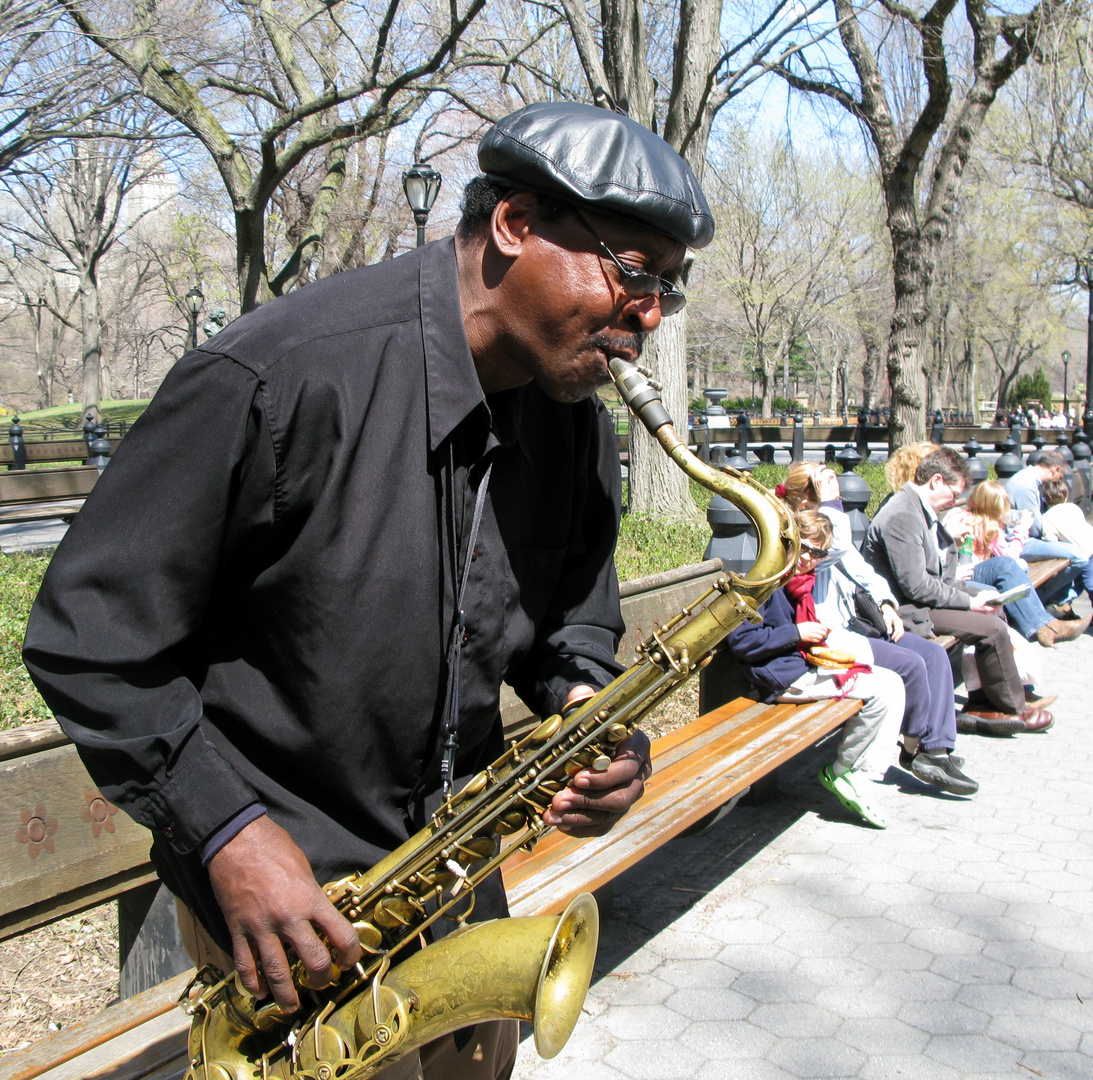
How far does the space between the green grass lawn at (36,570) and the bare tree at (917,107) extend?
3.73m

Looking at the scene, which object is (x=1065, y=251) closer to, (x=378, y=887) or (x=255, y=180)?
(x=255, y=180)

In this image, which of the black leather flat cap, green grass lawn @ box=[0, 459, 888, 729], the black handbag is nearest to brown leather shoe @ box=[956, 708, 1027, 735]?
the black handbag

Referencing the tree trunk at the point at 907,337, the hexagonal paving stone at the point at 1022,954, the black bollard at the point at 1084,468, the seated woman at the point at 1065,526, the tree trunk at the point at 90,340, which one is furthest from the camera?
the tree trunk at the point at 90,340

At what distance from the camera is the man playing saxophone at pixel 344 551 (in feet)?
4.66

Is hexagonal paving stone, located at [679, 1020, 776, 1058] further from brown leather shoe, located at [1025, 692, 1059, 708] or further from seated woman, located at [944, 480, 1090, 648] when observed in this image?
seated woman, located at [944, 480, 1090, 648]

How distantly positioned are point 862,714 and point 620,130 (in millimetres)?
4015

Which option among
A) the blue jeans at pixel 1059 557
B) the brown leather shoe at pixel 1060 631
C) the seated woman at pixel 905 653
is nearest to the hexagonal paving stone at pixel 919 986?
the seated woman at pixel 905 653

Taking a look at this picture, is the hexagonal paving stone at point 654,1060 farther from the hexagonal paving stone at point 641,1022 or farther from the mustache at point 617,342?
the mustache at point 617,342

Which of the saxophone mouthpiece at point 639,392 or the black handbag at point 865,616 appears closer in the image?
the saxophone mouthpiece at point 639,392

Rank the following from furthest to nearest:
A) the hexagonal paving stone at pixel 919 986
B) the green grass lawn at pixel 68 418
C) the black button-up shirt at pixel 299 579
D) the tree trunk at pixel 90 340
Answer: the green grass lawn at pixel 68 418 < the tree trunk at pixel 90 340 < the hexagonal paving stone at pixel 919 986 < the black button-up shirt at pixel 299 579

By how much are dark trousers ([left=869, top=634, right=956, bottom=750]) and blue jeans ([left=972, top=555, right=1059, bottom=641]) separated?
7.82ft

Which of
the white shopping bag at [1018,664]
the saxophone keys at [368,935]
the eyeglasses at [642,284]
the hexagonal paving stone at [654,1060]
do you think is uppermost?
the eyeglasses at [642,284]

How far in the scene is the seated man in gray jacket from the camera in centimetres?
613

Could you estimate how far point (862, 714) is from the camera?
508 centimetres
